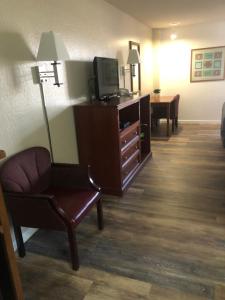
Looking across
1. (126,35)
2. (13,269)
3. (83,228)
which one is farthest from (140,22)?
(13,269)

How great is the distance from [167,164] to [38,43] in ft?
7.90

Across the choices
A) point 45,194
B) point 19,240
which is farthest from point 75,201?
point 19,240

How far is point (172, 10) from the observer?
13.2 ft

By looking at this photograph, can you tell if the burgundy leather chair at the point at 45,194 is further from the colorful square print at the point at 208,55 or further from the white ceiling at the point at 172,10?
the colorful square print at the point at 208,55

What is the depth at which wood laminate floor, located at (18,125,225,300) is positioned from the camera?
162 centimetres

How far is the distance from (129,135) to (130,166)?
0.40 m

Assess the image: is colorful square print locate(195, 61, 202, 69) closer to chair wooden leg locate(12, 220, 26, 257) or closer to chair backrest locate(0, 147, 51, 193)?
chair backrest locate(0, 147, 51, 193)

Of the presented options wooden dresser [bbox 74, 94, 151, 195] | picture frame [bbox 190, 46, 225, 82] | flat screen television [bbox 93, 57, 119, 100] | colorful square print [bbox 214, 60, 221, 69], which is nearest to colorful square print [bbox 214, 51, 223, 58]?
picture frame [bbox 190, 46, 225, 82]

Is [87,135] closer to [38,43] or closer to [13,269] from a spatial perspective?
[38,43]

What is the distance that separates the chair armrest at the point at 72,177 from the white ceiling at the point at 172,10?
2420 mm

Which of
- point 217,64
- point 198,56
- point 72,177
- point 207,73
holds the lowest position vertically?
point 72,177

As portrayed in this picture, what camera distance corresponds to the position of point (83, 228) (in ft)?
7.50

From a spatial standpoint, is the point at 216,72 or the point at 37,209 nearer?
the point at 37,209

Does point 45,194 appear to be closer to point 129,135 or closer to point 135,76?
point 129,135
